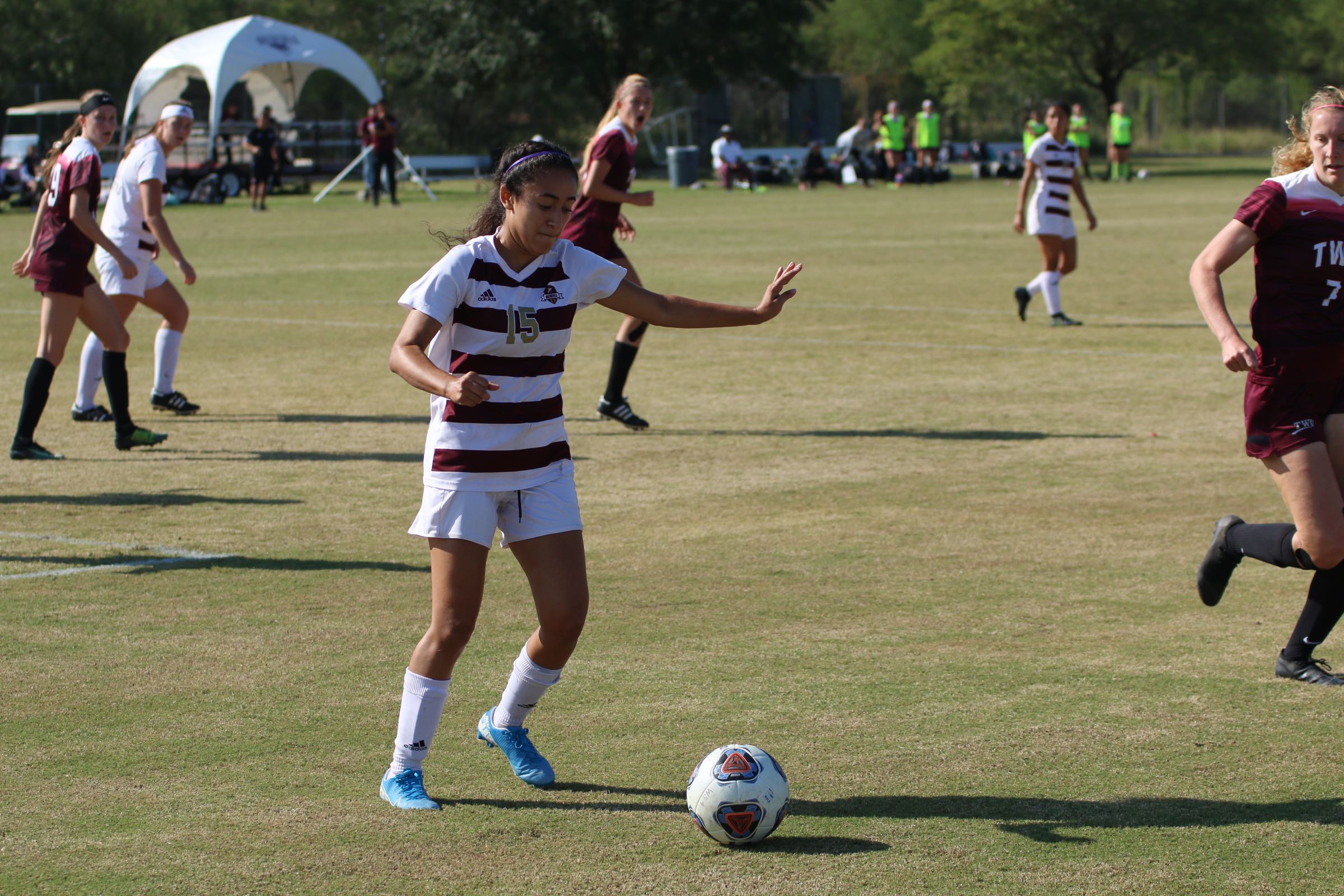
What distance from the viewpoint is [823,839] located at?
451 cm

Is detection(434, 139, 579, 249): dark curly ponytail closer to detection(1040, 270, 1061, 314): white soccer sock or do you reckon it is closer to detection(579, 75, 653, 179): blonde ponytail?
detection(579, 75, 653, 179): blonde ponytail

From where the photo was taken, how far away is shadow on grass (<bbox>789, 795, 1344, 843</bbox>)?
457cm

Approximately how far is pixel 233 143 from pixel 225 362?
32784 mm

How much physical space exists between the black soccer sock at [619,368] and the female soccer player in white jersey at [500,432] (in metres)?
6.66

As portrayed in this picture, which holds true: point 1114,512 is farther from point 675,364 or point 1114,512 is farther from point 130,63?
point 130,63

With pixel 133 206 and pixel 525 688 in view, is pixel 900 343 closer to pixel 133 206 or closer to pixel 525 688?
pixel 133 206

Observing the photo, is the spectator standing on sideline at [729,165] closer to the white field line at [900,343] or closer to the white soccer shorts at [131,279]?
the white field line at [900,343]

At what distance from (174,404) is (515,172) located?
824 cm

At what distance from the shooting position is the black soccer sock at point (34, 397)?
1030 centimetres

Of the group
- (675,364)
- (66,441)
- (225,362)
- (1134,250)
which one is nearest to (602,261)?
(66,441)

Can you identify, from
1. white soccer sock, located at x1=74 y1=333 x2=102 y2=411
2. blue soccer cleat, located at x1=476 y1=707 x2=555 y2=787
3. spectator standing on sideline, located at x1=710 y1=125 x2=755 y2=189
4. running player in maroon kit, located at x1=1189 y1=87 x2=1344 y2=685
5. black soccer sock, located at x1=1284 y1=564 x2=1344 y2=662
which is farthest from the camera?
spectator standing on sideline, located at x1=710 y1=125 x2=755 y2=189

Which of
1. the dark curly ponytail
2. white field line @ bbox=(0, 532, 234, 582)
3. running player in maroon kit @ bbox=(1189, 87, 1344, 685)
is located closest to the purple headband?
the dark curly ponytail

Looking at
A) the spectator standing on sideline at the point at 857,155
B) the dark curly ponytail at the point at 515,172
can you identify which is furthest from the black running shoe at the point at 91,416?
the spectator standing on sideline at the point at 857,155

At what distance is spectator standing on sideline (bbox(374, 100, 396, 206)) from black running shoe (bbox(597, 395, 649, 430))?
27.0 metres
